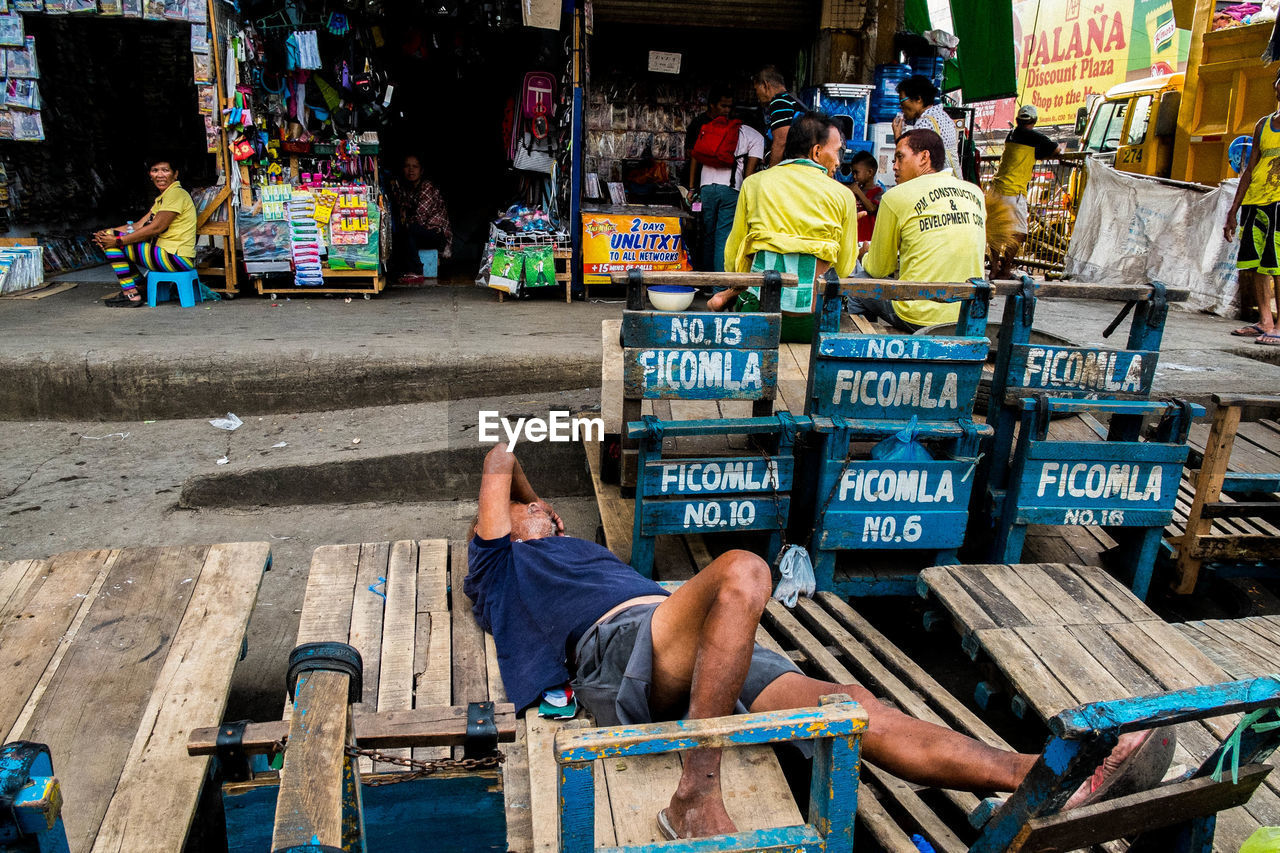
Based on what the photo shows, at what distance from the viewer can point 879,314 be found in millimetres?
4973

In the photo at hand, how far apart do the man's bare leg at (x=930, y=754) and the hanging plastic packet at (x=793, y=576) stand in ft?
3.60

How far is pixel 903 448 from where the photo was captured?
11.6ft

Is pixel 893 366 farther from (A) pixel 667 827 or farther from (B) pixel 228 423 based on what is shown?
(B) pixel 228 423

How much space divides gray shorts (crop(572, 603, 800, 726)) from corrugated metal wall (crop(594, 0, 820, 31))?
24.9 feet

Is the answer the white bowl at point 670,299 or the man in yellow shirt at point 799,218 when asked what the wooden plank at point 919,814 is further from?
the white bowl at point 670,299

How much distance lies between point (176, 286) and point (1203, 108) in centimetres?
1015

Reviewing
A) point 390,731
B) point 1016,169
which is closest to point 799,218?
point 390,731

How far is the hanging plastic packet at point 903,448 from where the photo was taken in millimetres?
3518

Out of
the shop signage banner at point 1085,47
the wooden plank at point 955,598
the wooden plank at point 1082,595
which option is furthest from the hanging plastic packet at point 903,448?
the shop signage banner at point 1085,47

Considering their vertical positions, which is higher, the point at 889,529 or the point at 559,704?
the point at 889,529

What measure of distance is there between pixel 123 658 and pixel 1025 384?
11.3ft

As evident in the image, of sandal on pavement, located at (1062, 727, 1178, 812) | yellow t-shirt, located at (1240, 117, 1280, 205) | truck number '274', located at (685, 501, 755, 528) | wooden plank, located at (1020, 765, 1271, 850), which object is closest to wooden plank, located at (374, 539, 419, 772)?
truck number '274', located at (685, 501, 755, 528)

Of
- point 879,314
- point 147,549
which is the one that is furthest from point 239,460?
point 879,314

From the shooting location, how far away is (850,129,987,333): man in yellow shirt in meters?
4.46
